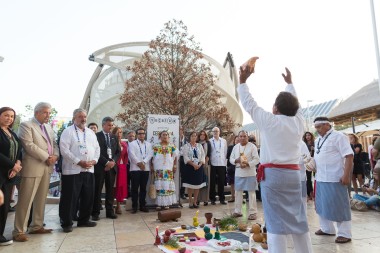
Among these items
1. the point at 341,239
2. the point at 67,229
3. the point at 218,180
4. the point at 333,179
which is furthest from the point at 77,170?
the point at 341,239

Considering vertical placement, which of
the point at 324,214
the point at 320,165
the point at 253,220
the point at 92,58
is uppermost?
the point at 92,58

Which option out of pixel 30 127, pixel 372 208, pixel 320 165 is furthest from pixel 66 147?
pixel 372 208

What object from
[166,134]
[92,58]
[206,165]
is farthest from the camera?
[92,58]

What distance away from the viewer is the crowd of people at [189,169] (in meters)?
2.38

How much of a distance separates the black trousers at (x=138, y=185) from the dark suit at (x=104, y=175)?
549 mm

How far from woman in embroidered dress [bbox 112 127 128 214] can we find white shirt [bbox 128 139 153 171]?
0.15 m

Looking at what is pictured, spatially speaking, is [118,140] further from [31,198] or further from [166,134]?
[31,198]

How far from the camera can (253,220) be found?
510cm

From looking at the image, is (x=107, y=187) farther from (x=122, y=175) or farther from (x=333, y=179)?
(x=333, y=179)

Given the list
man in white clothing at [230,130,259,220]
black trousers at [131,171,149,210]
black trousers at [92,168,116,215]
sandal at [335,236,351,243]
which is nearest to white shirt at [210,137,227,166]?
man in white clothing at [230,130,259,220]

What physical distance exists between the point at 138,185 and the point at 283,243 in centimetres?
425

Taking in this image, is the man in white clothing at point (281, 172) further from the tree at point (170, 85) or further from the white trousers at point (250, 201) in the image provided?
the tree at point (170, 85)

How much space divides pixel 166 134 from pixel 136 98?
7.03 m

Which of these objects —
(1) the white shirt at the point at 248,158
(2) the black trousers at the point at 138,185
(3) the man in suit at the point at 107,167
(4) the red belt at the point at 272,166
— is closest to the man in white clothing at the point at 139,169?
(2) the black trousers at the point at 138,185
